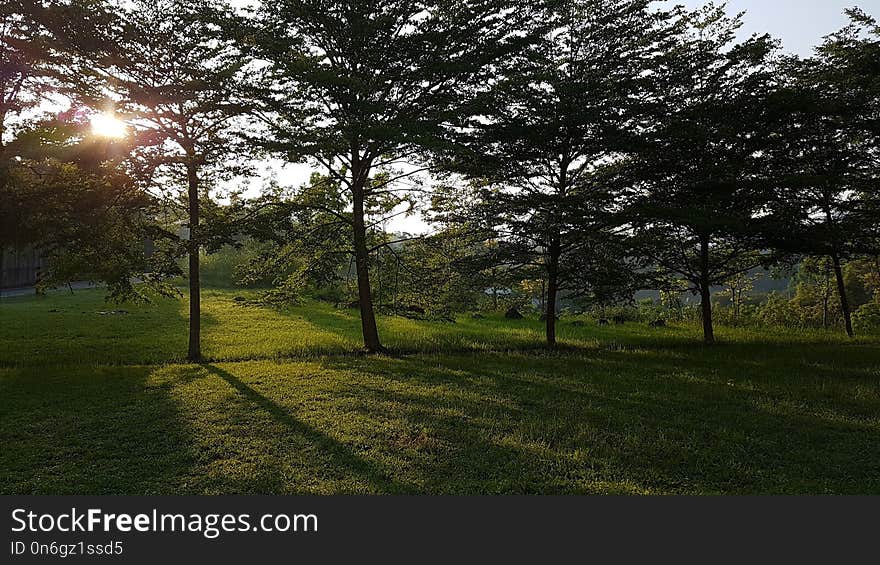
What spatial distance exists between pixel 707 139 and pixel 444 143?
7065 millimetres

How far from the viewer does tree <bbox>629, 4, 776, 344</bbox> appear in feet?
41.8

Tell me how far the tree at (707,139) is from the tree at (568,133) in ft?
2.45

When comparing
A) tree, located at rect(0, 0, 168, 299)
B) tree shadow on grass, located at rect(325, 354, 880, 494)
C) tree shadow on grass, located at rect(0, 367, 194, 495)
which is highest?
tree, located at rect(0, 0, 168, 299)

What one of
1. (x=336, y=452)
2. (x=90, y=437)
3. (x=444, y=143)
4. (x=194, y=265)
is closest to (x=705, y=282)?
(x=444, y=143)

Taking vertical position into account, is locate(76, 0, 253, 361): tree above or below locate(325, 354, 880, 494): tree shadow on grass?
above

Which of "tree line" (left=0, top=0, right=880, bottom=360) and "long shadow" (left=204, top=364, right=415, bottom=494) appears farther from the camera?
"tree line" (left=0, top=0, right=880, bottom=360)

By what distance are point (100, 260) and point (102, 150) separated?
2507 millimetres

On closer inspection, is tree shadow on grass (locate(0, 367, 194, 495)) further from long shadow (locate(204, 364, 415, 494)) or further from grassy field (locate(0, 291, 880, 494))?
long shadow (locate(204, 364, 415, 494))

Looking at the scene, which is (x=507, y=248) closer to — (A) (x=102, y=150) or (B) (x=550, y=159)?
(B) (x=550, y=159)

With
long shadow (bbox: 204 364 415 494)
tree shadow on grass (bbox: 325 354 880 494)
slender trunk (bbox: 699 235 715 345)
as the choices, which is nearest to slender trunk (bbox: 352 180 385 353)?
tree shadow on grass (bbox: 325 354 880 494)

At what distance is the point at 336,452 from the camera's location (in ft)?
19.9

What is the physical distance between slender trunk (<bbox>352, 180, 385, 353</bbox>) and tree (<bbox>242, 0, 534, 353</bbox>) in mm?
91

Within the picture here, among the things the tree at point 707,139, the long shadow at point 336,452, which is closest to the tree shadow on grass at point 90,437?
the long shadow at point 336,452

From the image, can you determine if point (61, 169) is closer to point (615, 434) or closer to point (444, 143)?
point (444, 143)
